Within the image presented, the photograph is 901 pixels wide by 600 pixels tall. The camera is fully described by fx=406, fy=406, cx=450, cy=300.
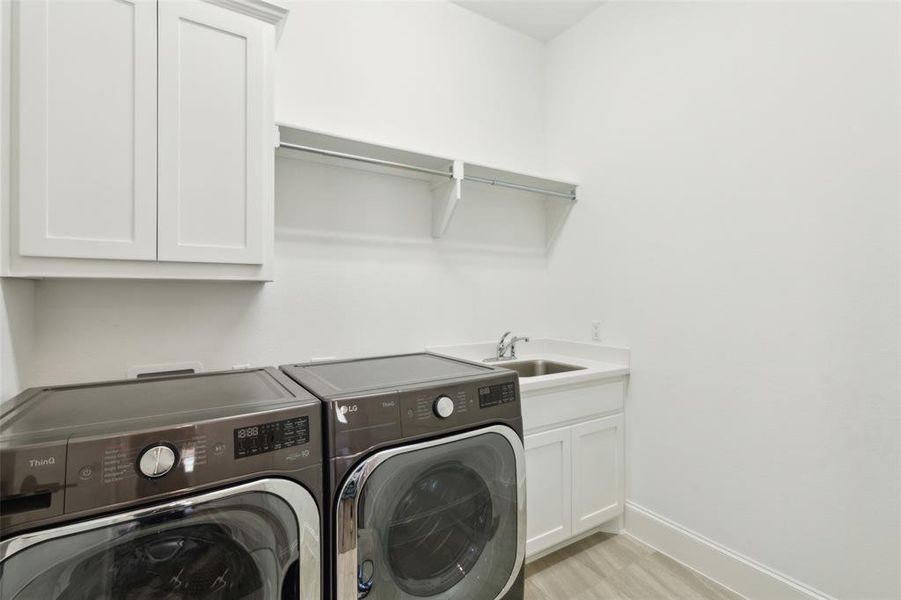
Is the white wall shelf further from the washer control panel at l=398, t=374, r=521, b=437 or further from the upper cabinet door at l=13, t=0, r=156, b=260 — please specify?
the washer control panel at l=398, t=374, r=521, b=437

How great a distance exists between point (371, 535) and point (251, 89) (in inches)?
60.0

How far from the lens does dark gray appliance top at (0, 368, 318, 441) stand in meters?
0.92

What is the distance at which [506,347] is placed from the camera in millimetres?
2525

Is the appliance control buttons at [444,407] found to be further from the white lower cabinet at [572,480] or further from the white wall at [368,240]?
the white wall at [368,240]

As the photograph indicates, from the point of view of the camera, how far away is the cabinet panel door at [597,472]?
2.03 metres

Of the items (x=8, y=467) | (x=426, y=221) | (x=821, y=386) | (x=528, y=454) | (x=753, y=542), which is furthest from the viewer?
(x=426, y=221)

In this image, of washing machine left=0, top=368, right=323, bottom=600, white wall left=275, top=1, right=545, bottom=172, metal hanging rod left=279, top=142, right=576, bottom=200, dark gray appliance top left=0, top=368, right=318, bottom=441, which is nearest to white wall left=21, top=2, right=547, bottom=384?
white wall left=275, top=1, right=545, bottom=172

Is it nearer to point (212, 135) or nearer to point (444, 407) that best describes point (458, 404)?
point (444, 407)

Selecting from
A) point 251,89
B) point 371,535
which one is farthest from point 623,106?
point 371,535

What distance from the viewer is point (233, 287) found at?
5.78ft

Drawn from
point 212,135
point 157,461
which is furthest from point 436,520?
point 212,135

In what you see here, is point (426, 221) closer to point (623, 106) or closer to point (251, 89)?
point (251, 89)

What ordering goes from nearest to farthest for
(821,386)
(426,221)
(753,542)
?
(821,386), (753,542), (426,221)

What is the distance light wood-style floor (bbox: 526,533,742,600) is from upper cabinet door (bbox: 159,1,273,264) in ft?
6.16
